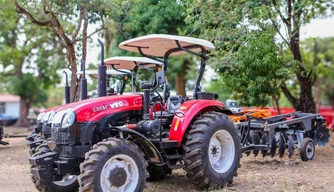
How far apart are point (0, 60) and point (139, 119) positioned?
25.0 m

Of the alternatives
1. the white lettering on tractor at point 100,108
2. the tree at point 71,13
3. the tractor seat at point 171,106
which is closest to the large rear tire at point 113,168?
the white lettering on tractor at point 100,108

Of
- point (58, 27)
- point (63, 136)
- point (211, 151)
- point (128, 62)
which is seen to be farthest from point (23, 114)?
point (63, 136)

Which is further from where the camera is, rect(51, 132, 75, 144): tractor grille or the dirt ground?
the dirt ground

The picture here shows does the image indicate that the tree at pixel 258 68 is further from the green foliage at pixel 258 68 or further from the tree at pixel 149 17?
the tree at pixel 149 17

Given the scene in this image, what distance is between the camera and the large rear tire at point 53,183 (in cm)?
693

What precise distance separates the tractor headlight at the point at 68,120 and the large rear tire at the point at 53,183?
2.61 ft

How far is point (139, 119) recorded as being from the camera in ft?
23.9

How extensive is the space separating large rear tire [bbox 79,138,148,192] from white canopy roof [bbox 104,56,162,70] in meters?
2.98

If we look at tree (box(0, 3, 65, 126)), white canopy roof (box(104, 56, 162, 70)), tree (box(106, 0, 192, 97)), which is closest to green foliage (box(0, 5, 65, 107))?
tree (box(0, 3, 65, 126))

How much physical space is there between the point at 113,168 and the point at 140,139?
28.5 inches

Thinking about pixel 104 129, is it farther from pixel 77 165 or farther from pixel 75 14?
pixel 75 14

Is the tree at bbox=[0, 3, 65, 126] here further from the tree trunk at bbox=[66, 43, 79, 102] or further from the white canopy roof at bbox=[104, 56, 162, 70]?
the white canopy roof at bbox=[104, 56, 162, 70]

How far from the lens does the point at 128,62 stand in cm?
934

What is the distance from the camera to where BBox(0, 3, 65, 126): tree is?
29.1m
